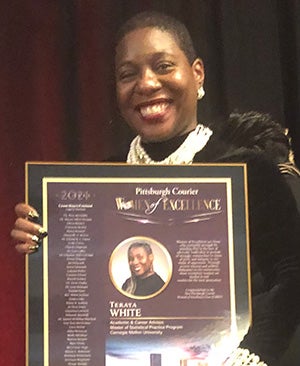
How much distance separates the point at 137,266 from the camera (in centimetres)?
108

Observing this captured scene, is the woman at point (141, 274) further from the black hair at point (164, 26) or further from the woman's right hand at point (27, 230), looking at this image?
the black hair at point (164, 26)

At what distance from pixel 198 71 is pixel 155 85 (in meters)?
0.09

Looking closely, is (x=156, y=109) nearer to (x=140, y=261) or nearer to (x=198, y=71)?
(x=198, y=71)

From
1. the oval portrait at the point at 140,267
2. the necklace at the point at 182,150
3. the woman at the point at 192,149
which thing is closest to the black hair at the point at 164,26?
the woman at the point at 192,149

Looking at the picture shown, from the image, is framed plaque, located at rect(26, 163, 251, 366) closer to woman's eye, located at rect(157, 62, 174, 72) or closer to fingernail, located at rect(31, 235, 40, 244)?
fingernail, located at rect(31, 235, 40, 244)

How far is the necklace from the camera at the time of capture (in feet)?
3.71

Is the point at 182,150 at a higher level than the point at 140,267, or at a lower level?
higher

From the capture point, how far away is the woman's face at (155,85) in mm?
1137

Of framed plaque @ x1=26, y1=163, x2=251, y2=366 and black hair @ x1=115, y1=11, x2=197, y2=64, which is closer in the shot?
framed plaque @ x1=26, y1=163, x2=251, y2=366

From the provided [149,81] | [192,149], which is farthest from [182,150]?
[149,81]

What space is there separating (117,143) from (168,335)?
33 centimetres

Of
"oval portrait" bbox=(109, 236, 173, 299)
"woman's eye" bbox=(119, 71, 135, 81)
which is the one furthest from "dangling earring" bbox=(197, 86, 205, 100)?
"oval portrait" bbox=(109, 236, 173, 299)

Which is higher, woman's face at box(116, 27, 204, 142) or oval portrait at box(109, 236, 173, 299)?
woman's face at box(116, 27, 204, 142)

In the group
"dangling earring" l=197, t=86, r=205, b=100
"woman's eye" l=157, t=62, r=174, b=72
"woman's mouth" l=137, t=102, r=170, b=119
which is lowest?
"woman's mouth" l=137, t=102, r=170, b=119
